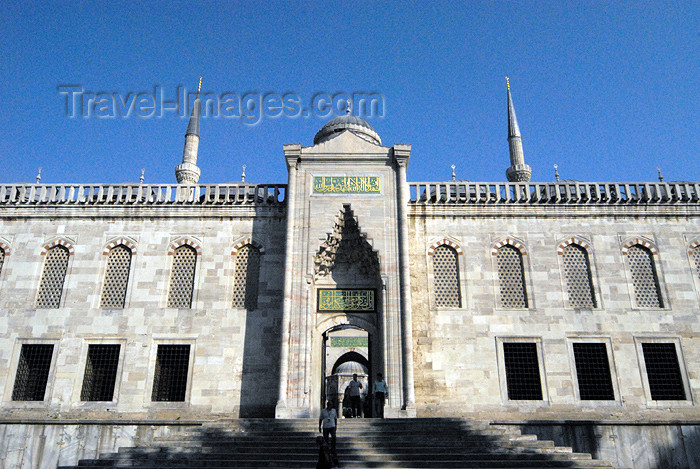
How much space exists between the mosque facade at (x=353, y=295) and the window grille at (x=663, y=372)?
0.06 m

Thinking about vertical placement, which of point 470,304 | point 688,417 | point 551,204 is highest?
point 551,204

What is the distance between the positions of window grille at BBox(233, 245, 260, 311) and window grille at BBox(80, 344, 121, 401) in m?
4.04

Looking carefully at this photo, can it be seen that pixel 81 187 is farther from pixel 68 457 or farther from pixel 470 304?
pixel 470 304

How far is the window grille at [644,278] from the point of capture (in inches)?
672

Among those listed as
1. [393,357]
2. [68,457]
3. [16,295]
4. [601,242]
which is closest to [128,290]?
[16,295]

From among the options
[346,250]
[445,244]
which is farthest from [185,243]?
[445,244]

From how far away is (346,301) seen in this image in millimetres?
16594

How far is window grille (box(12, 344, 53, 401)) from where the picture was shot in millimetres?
16328

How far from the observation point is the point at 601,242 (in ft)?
58.0

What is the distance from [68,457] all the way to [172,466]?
5.91 meters

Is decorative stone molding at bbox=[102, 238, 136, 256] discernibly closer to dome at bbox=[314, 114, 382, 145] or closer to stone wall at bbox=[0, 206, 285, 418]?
stone wall at bbox=[0, 206, 285, 418]

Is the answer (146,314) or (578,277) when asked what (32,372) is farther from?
(578,277)

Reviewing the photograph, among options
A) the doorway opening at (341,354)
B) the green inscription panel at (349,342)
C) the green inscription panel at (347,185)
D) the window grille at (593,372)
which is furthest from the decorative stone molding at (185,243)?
the green inscription panel at (349,342)

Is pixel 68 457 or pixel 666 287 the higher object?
pixel 666 287
